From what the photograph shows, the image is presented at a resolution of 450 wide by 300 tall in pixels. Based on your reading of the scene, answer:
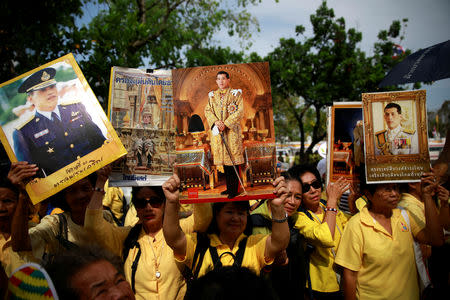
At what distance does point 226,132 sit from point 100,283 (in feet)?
3.79

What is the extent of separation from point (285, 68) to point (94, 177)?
13.1 m

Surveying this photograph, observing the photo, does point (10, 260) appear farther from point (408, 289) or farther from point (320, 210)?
point (408, 289)

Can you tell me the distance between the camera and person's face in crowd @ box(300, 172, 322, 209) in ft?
10.5

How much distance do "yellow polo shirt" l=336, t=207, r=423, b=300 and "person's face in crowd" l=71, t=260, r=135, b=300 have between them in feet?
6.18

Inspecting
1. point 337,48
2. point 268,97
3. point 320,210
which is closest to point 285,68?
point 337,48

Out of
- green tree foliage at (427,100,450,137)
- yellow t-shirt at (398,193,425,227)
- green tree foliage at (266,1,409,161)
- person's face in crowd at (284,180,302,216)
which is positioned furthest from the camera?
green tree foliage at (266,1,409,161)

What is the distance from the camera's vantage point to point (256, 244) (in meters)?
2.27

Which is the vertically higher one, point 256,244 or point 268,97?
point 268,97

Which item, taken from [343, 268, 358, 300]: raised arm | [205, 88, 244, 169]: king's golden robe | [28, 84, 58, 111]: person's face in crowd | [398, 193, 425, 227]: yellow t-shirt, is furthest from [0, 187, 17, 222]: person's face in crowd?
[398, 193, 425, 227]: yellow t-shirt

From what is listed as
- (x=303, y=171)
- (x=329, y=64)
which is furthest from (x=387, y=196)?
(x=329, y=64)

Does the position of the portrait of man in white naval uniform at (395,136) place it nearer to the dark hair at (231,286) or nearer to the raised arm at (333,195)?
the raised arm at (333,195)

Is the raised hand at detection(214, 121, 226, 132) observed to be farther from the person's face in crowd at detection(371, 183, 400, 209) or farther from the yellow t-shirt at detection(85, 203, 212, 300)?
the person's face in crowd at detection(371, 183, 400, 209)

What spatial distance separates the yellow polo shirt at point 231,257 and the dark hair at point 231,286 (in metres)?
0.69

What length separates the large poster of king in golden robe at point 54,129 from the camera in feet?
6.77
